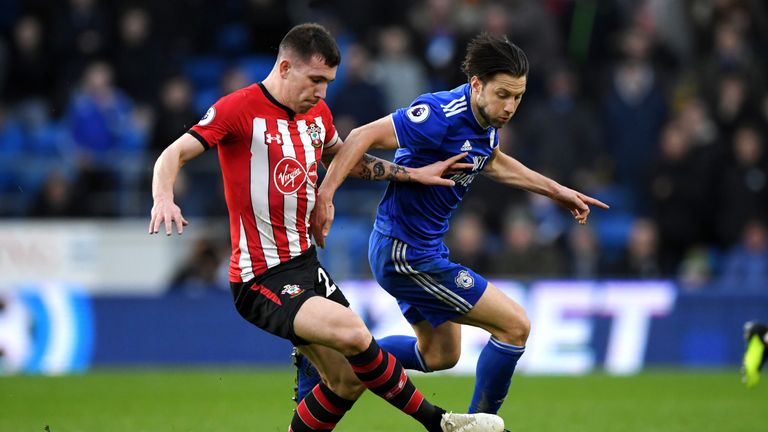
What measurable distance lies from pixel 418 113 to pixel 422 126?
0.27ft

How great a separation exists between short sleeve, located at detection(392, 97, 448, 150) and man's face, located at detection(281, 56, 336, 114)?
2.19ft

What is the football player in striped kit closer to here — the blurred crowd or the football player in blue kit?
the football player in blue kit

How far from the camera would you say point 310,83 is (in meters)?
6.75

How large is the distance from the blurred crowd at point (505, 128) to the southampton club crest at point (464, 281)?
22.6 feet

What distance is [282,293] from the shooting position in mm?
6727

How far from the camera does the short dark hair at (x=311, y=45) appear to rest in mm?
6734

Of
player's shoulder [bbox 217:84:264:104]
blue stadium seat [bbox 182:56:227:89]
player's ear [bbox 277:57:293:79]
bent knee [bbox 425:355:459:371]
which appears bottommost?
bent knee [bbox 425:355:459:371]

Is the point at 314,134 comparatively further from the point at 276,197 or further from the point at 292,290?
the point at 292,290

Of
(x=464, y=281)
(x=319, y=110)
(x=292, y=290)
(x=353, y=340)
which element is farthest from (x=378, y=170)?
(x=353, y=340)

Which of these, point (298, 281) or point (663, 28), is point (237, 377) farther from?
point (663, 28)

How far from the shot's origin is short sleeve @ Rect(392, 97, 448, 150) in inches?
288

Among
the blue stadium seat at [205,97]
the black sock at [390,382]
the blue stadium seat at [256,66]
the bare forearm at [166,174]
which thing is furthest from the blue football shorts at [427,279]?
the blue stadium seat at [256,66]

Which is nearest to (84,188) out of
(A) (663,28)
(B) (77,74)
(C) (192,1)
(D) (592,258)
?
(B) (77,74)

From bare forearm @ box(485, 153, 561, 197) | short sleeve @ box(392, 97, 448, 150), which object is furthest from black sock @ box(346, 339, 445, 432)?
bare forearm @ box(485, 153, 561, 197)
